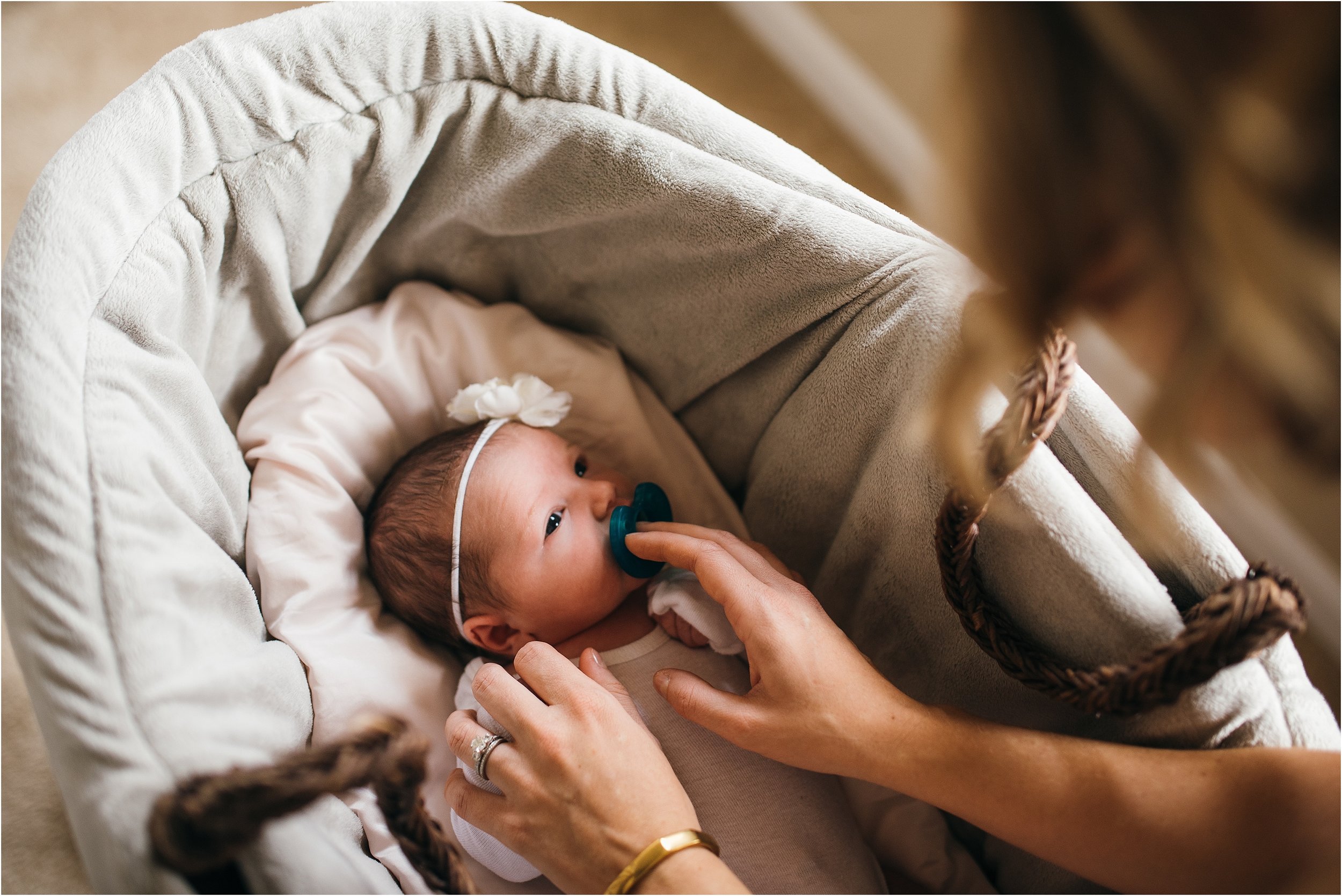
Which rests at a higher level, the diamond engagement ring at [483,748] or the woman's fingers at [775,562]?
the woman's fingers at [775,562]

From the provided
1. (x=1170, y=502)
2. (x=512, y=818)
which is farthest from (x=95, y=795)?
(x=1170, y=502)

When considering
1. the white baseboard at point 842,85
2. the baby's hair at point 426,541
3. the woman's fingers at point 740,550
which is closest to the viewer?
the woman's fingers at point 740,550

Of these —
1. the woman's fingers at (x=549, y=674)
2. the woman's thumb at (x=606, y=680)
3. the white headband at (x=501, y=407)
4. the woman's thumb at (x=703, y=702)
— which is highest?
the white headband at (x=501, y=407)

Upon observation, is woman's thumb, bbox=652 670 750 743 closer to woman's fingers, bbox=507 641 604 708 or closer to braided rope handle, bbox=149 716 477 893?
woman's fingers, bbox=507 641 604 708

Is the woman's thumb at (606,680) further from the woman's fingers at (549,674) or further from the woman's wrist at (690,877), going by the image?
the woman's wrist at (690,877)

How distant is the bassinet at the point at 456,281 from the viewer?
61cm

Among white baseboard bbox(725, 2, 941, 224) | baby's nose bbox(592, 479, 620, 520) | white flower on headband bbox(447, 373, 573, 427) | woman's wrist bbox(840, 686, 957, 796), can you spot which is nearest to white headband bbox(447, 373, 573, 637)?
white flower on headband bbox(447, 373, 573, 427)

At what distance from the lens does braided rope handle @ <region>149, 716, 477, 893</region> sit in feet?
1.78

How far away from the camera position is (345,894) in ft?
2.09

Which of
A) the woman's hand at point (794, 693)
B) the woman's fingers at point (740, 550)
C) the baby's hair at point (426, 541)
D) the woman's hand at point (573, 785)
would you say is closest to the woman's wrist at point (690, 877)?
the woman's hand at point (573, 785)

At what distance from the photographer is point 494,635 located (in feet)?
2.99

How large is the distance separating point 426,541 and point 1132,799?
2.31ft

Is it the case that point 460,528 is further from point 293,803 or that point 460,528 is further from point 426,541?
point 293,803

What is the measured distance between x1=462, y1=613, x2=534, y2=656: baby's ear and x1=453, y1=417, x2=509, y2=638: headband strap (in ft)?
0.03
